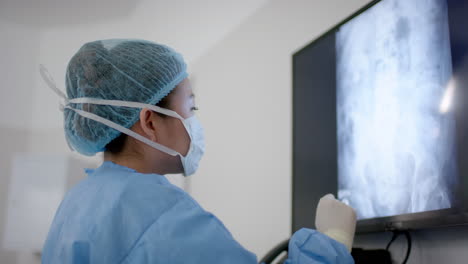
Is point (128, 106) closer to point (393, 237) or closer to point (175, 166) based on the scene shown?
point (175, 166)

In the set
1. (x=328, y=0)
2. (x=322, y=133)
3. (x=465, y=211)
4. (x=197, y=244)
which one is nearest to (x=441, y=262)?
(x=465, y=211)

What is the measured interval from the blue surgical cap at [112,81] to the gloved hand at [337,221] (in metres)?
0.55

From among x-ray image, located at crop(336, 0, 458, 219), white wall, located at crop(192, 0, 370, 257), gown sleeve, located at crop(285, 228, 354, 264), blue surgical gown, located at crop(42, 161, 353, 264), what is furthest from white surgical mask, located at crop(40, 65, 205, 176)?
white wall, located at crop(192, 0, 370, 257)

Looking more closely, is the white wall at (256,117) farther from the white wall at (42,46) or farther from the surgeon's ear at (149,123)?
the surgeon's ear at (149,123)

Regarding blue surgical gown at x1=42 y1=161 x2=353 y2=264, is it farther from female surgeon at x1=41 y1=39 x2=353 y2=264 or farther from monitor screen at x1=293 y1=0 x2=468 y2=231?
monitor screen at x1=293 y1=0 x2=468 y2=231

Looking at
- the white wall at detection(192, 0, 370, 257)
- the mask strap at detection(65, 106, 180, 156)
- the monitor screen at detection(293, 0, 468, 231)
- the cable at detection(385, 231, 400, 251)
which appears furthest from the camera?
the white wall at detection(192, 0, 370, 257)

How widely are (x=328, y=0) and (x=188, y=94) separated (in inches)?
41.9

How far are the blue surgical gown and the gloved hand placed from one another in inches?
5.7

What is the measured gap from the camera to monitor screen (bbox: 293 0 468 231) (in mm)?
1406

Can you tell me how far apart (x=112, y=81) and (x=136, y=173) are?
0.90ft

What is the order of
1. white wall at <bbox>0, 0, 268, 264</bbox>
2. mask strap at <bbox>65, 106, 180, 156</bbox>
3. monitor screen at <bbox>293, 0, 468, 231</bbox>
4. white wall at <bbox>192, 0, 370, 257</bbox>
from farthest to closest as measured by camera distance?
white wall at <bbox>0, 0, 268, 264</bbox> → white wall at <bbox>192, 0, 370, 257</bbox> → monitor screen at <bbox>293, 0, 468, 231</bbox> → mask strap at <bbox>65, 106, 180, 156</bbox>

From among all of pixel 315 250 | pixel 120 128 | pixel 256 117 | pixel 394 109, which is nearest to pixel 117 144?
pixel 120 128

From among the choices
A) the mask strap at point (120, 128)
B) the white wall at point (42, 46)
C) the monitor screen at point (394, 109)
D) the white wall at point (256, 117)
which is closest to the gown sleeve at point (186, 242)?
the mask strap at point (120, 128)

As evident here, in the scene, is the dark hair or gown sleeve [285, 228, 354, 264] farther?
the dark hair
